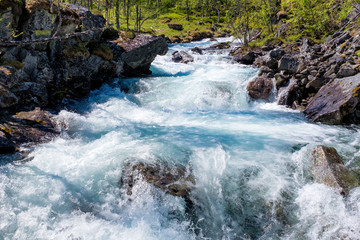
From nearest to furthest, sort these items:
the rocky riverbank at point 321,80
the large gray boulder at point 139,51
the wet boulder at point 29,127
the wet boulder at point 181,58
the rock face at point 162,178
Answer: the rock face at point 162,178, the wet boulder at point 29,127, the rocky riverbank at point 321,80, the large gray boulder at point 139,51, the wet boulder at point 181,58

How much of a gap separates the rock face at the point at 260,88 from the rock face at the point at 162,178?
9.30 meters

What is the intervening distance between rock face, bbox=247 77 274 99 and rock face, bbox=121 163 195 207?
30.5 feet

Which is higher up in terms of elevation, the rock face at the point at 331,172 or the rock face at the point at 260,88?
the rock face at the point at 260,88

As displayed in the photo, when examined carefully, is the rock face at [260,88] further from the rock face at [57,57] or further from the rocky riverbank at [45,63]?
the rocky riverbank at [45,63]

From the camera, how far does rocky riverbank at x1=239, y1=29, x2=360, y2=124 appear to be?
32.8 feet

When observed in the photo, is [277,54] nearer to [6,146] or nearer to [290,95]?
[290,95]

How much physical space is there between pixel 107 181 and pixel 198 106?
28.3 ft

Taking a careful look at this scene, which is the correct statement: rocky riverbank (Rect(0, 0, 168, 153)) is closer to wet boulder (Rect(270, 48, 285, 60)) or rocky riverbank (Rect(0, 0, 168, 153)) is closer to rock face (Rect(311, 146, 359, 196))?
rock face (Rect(311, 146, 359, 196))

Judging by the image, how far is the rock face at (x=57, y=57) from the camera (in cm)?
978

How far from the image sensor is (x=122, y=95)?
48.4 feet

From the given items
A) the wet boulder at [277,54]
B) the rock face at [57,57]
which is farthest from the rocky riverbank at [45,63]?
the wet boulder at [277,54]

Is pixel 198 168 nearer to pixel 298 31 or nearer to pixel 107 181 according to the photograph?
pixel 107 181

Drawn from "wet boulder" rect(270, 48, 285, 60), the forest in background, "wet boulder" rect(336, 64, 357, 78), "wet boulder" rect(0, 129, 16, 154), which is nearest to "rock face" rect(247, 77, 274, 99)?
"wet boulder" rect(270, 48, 285, 60)

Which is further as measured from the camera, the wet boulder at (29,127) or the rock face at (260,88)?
the rock face at (260,88)
